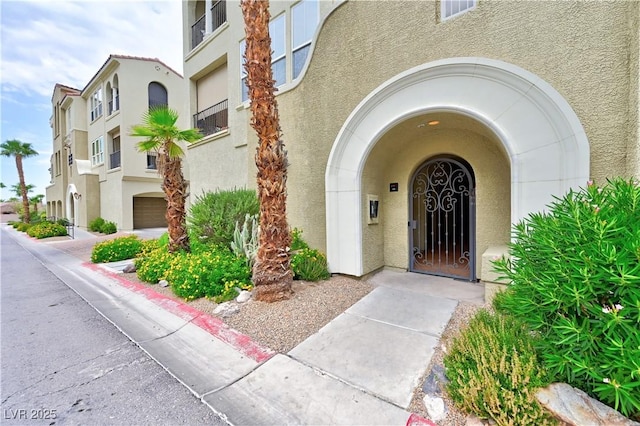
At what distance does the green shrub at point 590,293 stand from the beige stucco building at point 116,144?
1664cm

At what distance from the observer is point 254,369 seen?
3.26 metres

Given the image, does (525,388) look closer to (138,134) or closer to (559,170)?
(559,170)

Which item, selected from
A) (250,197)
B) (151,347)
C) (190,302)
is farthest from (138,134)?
(151,347)

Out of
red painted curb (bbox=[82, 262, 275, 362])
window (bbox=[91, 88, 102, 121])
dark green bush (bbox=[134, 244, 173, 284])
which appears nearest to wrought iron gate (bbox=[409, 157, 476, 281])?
red painted curb (bbox=[82, 262, 275, 362])

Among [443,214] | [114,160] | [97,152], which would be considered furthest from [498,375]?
[97,152]

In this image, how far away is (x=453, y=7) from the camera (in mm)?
5078

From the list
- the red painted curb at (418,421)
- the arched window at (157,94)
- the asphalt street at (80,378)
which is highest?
the arched window at (157,94)

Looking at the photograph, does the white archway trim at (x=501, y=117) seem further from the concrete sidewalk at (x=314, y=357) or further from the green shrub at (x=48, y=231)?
the green shrub at (x=48, y=231)

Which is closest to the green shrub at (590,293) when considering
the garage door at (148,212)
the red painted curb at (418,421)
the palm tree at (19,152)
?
the red painted curb at (418,421)

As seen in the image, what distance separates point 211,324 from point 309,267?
245cm

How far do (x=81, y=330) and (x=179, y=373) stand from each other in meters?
2.65

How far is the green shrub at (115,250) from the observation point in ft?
31.6

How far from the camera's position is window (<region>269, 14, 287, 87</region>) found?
8.66 m

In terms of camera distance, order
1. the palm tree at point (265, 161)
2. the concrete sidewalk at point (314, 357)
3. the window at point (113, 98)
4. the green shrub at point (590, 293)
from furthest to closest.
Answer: the window at point (113, 98) → the palm tree at point (265, 161) → the concrete sidewalk at point (314, 357) → the green shrub at point (590, 293)
